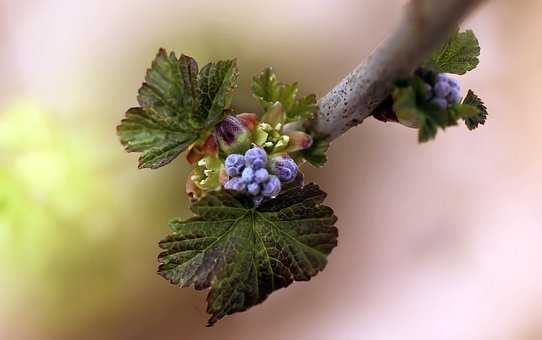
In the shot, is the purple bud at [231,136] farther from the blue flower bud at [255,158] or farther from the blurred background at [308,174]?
the blurred background at [308,174]

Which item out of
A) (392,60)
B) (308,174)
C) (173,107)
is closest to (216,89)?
(173,107)

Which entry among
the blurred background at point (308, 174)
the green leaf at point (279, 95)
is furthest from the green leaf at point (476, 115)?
the blurred background at point (308, 174)

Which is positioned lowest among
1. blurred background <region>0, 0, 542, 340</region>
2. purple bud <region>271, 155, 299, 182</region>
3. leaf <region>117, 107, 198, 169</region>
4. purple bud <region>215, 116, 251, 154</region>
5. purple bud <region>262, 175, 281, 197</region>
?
purple bud <region>262, 175, 281, 197</region>

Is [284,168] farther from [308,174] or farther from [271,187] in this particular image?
[308,174]

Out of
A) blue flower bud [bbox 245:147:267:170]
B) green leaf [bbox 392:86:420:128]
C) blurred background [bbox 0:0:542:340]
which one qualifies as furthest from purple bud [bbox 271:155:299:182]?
blurred background [bbox 0:0:542:340]

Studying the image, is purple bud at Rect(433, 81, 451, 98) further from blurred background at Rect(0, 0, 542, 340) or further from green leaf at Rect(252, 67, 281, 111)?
blurred background at Rect(0, 0, 542, 340)

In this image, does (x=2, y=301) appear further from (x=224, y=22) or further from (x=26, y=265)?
(x=224, y=22)

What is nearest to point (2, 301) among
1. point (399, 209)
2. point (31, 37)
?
point (31, 37)
